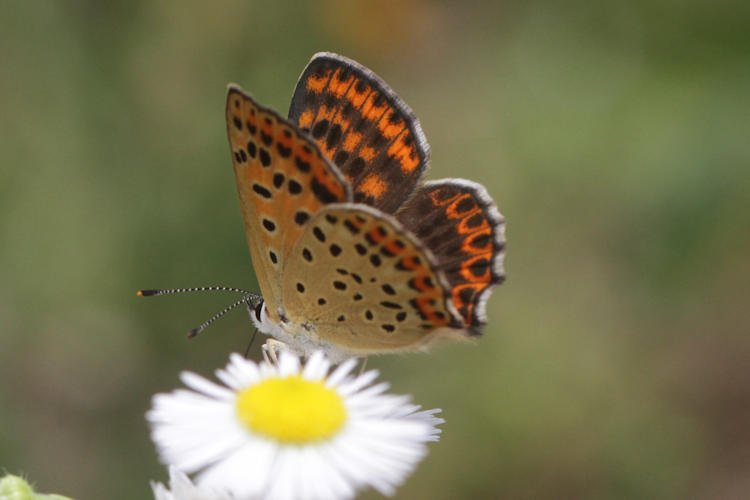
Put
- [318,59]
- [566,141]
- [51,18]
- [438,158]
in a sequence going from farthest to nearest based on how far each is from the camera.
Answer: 1. [438,158]
2. [566,141]
3. [51,18]
4. [318,59]

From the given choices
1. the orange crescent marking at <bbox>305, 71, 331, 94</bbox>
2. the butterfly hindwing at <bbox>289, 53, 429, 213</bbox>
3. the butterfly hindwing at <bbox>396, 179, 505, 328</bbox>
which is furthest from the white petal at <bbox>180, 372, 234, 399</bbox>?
the orange crescent marking at <bbox>305, 71, 331, 94</bbox>

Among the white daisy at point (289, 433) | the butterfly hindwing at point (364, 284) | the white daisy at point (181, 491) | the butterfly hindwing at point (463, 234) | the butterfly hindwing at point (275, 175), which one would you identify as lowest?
the white daisy at point (181, 491)

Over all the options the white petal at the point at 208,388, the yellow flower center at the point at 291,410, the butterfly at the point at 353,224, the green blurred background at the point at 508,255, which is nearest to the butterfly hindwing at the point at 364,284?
the butterfly at the point at 353,224

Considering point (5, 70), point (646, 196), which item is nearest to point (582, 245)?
point (646, 196)

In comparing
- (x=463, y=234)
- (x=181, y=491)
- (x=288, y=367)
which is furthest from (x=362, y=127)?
(x=181, y=491)

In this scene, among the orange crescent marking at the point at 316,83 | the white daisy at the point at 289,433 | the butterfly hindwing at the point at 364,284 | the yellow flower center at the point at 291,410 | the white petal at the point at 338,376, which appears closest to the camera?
the white daisy at the point at 289,433

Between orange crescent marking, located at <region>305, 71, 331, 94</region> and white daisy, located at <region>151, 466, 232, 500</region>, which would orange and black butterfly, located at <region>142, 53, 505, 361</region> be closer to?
orange crescent marking, located at <region>305, 71, 331, 94</region>

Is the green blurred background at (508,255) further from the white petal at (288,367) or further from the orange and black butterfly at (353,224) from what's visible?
the white petal at (288,367)

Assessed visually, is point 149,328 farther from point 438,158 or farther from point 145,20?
point 438,158

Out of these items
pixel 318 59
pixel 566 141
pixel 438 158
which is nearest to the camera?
pixel 318 59
